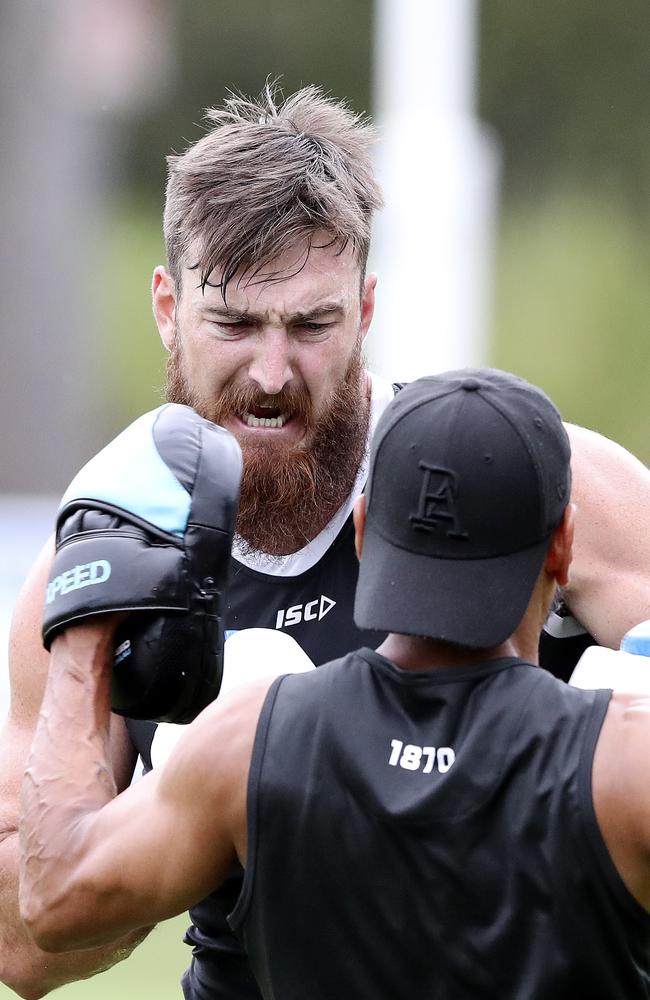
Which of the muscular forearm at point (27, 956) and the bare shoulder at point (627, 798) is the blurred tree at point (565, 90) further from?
the bare shoulder at point (627, 798)

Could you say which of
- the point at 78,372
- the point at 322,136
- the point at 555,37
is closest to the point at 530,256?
the point at 555,37

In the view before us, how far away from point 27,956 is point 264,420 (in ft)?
3.92

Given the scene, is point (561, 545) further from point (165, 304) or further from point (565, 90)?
point (565, 90)

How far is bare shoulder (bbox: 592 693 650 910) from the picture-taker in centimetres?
186

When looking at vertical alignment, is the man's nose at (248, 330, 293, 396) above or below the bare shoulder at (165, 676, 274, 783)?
above

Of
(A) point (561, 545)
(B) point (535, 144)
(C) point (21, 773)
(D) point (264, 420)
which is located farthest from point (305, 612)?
(B) point (535, 144)

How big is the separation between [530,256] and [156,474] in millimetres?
22181

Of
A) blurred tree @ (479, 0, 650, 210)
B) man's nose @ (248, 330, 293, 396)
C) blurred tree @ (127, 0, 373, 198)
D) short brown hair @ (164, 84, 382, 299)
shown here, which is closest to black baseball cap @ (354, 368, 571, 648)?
man's nose @ (248, 330, 293, 396)

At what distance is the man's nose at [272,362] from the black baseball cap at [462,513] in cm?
109

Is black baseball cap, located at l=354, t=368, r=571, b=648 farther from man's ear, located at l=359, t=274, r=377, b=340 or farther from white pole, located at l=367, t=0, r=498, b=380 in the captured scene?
white pole, located at l=367, t=0, r=498, b=380

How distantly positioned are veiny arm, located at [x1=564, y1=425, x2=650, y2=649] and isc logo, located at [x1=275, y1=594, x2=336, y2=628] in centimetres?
47

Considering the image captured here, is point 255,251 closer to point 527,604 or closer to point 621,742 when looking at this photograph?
point 527,604

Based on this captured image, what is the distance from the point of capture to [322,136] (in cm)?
345

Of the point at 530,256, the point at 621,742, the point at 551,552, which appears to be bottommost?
the point at 530,256
